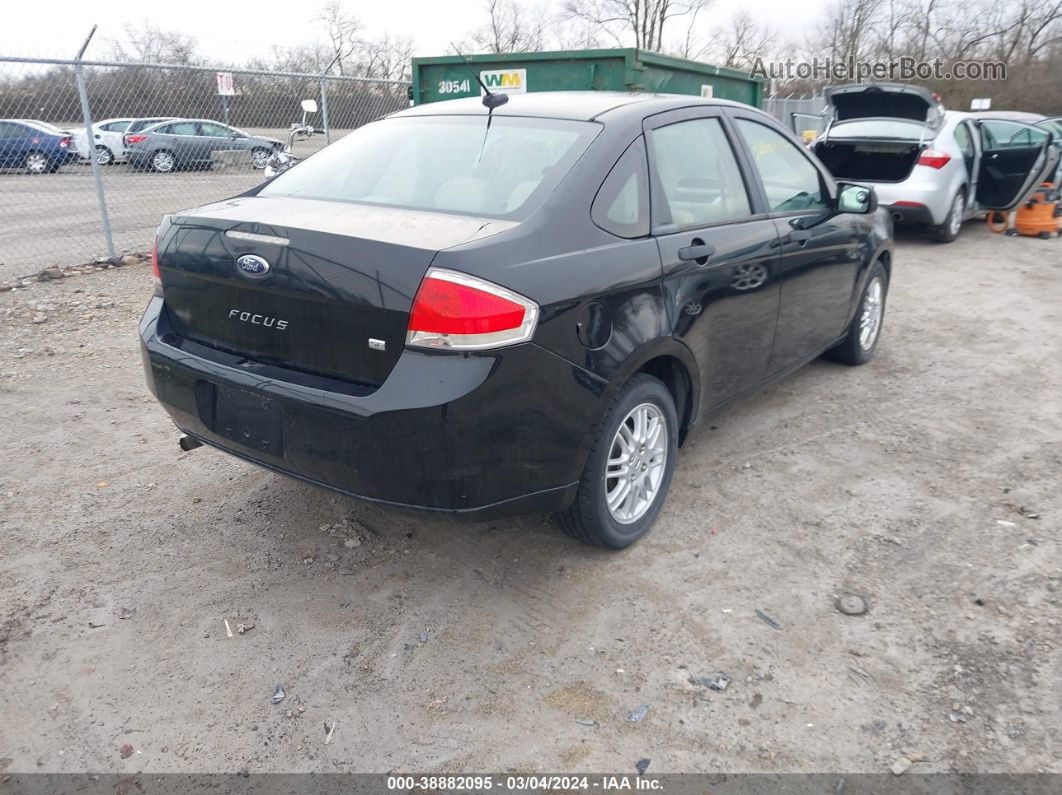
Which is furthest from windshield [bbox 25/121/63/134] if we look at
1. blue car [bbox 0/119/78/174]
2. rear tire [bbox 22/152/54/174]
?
rear tire [bbox 22/152/54/174]

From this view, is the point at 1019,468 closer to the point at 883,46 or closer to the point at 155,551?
the point at 155,551

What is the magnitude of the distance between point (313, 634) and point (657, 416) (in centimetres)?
155

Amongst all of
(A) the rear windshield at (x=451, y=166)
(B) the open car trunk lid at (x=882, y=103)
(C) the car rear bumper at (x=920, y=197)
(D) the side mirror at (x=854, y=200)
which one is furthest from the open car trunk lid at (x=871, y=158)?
(A) the rear windshield at (x=451, y=166)

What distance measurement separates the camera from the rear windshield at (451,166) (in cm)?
298

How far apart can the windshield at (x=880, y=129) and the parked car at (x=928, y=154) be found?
0.5 inches

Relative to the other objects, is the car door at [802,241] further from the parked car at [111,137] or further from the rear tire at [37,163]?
the rear tire at [37,163]

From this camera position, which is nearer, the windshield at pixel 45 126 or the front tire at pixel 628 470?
the front tire at pixel 628 470

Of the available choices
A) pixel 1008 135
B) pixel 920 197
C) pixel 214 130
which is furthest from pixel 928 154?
pixel 214 130

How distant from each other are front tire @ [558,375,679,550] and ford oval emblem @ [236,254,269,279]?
128 centimetres

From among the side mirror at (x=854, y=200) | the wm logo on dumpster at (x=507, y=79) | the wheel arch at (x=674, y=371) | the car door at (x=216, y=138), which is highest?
the wm logo on dumpster at (x=507, y=79)

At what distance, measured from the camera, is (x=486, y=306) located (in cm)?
249

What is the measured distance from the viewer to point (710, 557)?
3338 mm

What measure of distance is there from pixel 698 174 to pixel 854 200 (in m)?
1.40

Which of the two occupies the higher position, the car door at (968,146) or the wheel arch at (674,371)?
the car door at (968,146)
